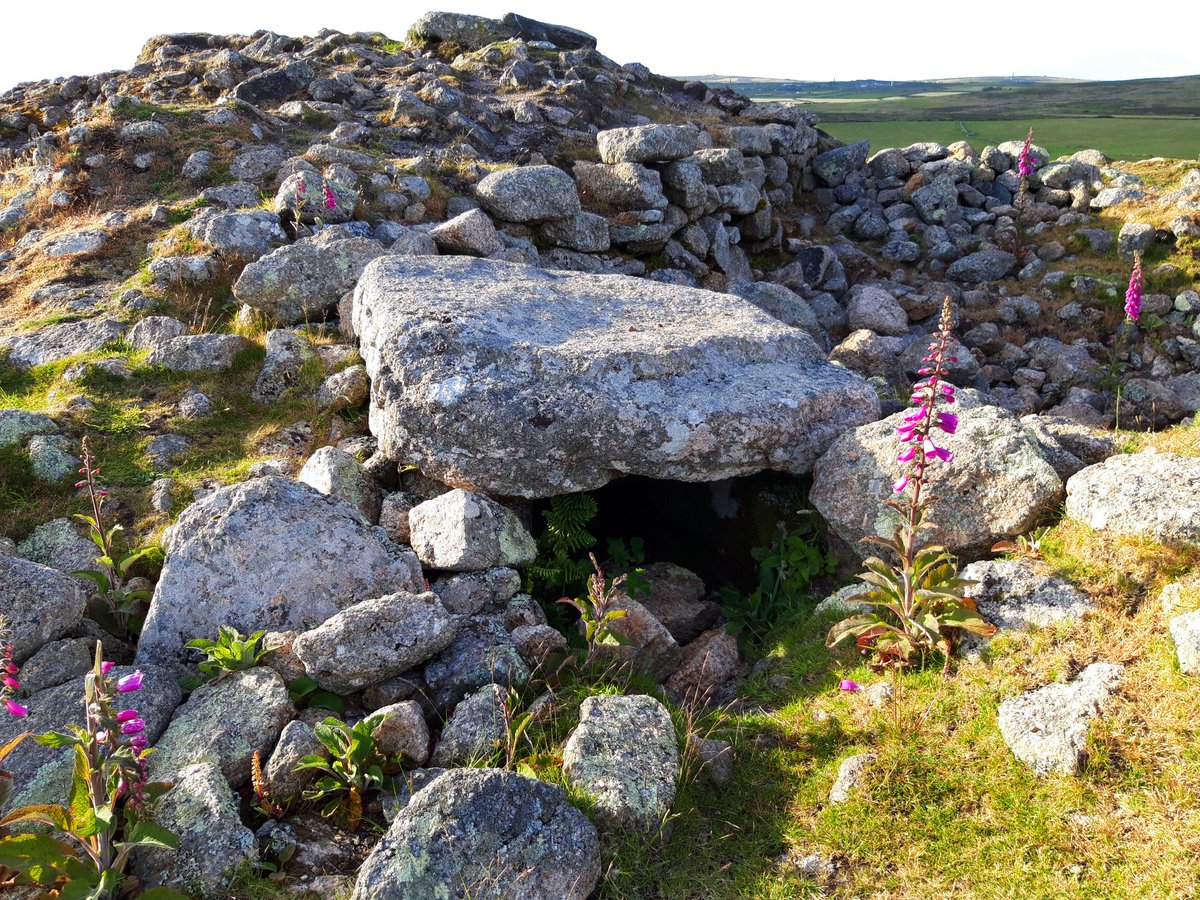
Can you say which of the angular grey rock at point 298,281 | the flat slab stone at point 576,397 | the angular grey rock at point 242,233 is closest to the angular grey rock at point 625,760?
the flat slab stone at point 576,397

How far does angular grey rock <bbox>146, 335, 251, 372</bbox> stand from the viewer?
11.4 metres

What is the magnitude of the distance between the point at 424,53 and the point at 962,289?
17978 mm

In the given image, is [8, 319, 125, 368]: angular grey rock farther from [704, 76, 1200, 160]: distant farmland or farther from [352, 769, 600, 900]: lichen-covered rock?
[704, 76, 1200, 160]: distant farmland

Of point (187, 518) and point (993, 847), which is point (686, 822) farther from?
point (187, 518)

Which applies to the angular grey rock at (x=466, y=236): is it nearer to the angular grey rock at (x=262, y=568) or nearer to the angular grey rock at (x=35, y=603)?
the angular grey rock at (x=262, y=568)

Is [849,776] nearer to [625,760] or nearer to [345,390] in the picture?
[625,760]

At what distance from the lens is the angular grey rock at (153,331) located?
11930 millimetres

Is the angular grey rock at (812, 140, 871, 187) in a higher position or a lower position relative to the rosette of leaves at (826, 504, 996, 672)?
higher

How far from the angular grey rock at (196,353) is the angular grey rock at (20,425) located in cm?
178

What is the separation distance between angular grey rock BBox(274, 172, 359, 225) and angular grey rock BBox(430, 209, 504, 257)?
195 cm

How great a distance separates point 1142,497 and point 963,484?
1.43 meters

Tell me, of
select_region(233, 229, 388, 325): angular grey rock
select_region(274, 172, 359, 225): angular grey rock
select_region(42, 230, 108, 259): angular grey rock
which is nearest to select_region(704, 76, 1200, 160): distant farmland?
select_region(274, 172, 359, 225): angular grey rock

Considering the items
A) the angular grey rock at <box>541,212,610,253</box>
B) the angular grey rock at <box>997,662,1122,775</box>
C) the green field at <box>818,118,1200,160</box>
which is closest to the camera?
the angular grey rock at <box>997,662,1122,775</box>

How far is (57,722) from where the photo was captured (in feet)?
19.2
